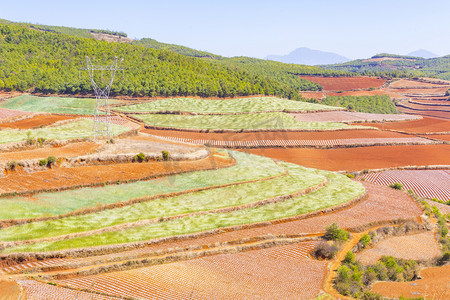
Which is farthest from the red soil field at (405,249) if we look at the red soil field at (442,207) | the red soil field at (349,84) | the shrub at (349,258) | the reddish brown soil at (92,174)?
the red soil field at (349,84)

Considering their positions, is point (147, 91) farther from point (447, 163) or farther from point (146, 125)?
point (447, 163)

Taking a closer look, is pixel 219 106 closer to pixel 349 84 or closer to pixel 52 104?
pixel 52 104

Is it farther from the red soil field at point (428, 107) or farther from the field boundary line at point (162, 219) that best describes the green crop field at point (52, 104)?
the red soil field at point (428, 107)

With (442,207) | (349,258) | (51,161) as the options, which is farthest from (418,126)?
(51,161)

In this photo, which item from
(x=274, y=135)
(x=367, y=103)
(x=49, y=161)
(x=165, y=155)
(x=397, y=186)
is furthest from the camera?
(x=367, y=103)

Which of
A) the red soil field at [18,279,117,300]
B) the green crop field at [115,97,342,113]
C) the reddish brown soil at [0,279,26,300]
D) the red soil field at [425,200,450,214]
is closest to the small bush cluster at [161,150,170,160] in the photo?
the red soil field at [18,279,117,300]

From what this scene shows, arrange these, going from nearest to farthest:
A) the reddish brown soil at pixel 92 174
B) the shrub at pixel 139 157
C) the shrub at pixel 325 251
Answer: the shrub at pixel 325 251 → the reddish brown soil at pixel 92 174 → the shrub at pixel 139 157
